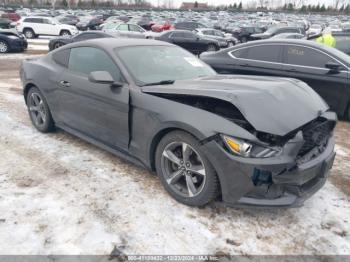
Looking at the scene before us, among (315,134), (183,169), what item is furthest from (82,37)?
(315,134)

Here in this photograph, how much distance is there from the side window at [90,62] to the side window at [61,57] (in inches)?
3.7

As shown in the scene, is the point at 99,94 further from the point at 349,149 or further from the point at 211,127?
the point at 349,149

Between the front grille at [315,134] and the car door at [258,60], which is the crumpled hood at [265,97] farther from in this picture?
the car door at [258,60]

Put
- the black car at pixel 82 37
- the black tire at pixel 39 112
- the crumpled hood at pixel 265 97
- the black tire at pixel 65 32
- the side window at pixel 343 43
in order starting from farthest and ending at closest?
the black tire at pixel 65 32, the black car at pixel 82 37, the side window at pixel 343 43, the black tire at pixel 39 112, the crumpled hood at pixel 265 97

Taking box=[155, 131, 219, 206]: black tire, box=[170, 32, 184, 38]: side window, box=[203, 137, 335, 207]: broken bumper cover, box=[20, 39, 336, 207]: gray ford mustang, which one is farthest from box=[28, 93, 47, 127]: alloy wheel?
box=[170, 32, 184, 38]: side window

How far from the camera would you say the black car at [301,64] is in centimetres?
580

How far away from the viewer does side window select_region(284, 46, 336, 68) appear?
235 inches

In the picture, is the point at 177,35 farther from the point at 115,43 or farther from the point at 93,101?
the point at 93,101

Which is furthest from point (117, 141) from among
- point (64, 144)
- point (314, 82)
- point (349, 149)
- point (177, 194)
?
point (314, 82)

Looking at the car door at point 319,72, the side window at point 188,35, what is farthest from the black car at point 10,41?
the car door at point 319,72

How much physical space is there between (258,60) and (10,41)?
12722 millimetres

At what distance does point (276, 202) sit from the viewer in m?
2.67

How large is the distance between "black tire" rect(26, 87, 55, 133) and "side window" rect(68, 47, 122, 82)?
2.82 feet

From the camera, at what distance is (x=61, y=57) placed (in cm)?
449
